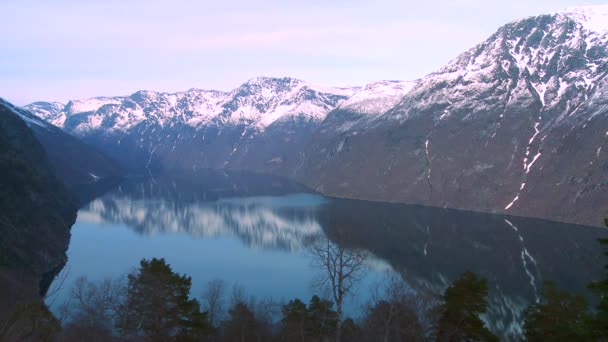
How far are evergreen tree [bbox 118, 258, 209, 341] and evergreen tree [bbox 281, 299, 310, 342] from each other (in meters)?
6.01

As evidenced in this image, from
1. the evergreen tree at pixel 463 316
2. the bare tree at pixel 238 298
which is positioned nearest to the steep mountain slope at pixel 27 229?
the bare tree at pixel 238 298

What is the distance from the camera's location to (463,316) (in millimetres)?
30312

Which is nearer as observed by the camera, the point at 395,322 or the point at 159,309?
the point at 395,322

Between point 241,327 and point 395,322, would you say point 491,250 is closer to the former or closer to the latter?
point 241,327

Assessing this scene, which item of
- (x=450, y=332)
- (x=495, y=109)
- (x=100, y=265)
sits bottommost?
(x=100, y=265)

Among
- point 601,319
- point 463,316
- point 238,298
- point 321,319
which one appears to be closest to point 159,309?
point 321,319

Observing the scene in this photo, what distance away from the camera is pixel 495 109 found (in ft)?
607

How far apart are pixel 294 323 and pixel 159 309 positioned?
10976mm

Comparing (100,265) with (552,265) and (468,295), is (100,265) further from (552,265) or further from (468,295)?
(552,265)

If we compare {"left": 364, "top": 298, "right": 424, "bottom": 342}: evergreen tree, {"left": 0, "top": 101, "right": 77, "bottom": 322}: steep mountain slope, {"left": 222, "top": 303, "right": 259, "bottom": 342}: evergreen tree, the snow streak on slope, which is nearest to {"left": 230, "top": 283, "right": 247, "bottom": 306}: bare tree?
{"left": 222, "top": 303, "right": 259, "bottom": 342}: evergreen tree

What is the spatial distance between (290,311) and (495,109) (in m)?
166

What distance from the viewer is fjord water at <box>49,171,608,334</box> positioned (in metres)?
75.0

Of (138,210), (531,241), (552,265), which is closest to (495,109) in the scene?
(531,241)

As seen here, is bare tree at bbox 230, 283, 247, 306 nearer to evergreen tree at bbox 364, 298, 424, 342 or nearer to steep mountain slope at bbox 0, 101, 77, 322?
evergreen tree at bbox 364, 298, 424, 342
